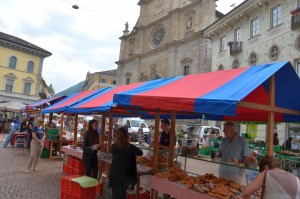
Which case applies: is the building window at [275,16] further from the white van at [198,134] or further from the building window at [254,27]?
the white van at [198,134]

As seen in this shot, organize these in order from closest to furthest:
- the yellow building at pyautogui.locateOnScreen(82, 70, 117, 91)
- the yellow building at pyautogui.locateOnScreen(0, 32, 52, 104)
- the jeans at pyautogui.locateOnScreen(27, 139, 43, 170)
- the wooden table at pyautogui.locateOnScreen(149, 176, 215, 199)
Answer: the wooden table at pyautogui.locateOnScreen(149, 176, 215, 199) → the jeans at pyautogui.locateOnScreen(27, 139, 43, 170) → the yellow building at pyautogui.locateOnScreen(0, 32, 52, 104) → the yellow building at pyautogui.locateOnScreen(82, 70, 117, 91)

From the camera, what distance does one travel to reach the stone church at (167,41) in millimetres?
34281

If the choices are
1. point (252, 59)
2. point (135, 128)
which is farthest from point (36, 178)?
point (135, 128)

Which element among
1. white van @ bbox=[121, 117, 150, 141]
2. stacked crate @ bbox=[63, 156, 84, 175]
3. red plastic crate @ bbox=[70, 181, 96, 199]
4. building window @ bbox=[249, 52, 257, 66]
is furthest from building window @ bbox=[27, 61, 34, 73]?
red plastic crate @ bbox=[70, 181, 96, 199]

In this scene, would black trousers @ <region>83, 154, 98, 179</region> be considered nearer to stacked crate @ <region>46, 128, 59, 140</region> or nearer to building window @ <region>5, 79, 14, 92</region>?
stacked crate @ <region>46, 128, 59, 140</region>

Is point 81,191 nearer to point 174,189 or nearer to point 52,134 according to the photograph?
point 174,189

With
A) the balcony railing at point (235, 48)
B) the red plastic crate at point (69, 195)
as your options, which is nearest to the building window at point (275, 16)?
the balcony railing at point (235, 48)

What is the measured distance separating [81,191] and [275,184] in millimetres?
3756

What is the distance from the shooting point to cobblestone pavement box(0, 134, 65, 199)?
23.5 feet

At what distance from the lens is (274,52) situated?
20.2 metres

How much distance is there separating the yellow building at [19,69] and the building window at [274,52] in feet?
122

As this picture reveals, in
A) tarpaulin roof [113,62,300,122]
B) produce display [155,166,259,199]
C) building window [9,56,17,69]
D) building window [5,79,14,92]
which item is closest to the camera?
tarpaulin roof [113,62,300,122]

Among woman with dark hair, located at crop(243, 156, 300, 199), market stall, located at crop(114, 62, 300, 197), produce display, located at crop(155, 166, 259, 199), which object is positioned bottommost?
produce display, located at crop(155, 166, 259, 199)

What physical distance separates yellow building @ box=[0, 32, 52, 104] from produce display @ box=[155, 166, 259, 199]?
44156 mm
